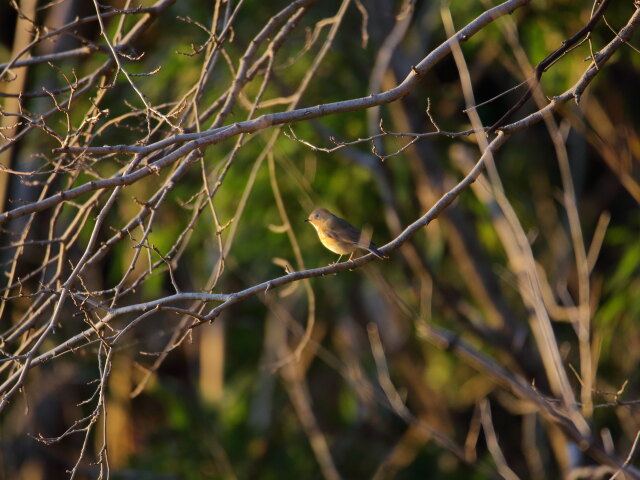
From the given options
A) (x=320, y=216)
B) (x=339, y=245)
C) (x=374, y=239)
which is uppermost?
(x=339, y=245)

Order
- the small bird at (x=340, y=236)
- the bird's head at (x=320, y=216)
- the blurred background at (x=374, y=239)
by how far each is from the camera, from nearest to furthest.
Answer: the small bird at (x=340, y=236), the bird's head at (x=320, y=216), the blurred background at (x=374, y=239)

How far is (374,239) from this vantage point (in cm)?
810

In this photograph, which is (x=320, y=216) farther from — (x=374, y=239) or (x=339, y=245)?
(x=374, y=239)

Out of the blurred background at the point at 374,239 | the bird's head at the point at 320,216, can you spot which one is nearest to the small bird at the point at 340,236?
the bird's head at the point at 320,216

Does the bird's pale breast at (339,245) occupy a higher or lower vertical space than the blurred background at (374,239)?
higher

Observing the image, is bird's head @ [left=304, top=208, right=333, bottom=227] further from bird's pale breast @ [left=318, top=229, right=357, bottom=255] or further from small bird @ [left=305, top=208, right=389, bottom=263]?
bird's pale breast @ [left=318, top=229, right=357, bottom=255]

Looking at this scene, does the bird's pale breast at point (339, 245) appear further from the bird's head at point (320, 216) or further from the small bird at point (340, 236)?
the bird's head at point (320, 216)

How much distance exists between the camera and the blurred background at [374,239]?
21.6 feet

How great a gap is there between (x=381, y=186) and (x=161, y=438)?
12.8 feet

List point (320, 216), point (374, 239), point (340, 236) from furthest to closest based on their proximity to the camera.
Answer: point (374, 239), point (320, 216), point (340, 236)

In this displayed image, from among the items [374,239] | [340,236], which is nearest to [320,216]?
[340,236]

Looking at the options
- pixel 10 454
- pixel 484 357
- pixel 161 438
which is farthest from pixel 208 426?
pixel 484 357

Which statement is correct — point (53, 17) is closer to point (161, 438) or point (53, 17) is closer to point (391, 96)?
point (161, 438)

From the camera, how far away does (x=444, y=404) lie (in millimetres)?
10078
